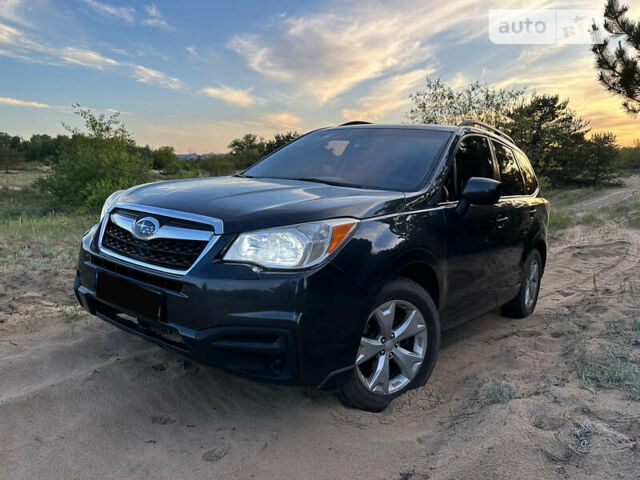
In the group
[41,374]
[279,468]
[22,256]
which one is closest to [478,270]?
[279,468]

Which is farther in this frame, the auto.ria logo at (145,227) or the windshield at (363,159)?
the windshield at (363,159)

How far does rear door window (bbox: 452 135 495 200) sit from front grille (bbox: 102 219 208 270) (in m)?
1.83

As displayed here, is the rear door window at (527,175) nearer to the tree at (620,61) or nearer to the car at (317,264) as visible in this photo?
the car at (317,264)

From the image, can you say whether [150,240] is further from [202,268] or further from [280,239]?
[280,239]

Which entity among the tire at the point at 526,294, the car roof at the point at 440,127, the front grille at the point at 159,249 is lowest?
the tire at the point at 526,294

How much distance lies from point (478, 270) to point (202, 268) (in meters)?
2.04

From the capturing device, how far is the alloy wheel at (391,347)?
258cm

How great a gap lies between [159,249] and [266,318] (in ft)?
2.26

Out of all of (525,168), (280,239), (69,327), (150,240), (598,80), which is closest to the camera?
(280,239)

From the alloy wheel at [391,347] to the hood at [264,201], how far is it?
551 millimetres

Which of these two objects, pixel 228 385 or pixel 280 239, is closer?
pixel 280 239

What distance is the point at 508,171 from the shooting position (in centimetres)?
424

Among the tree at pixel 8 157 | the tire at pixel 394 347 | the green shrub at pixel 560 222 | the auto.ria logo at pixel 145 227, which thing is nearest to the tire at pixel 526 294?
the tire at pixel 394 347

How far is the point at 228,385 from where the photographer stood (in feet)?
9.86
